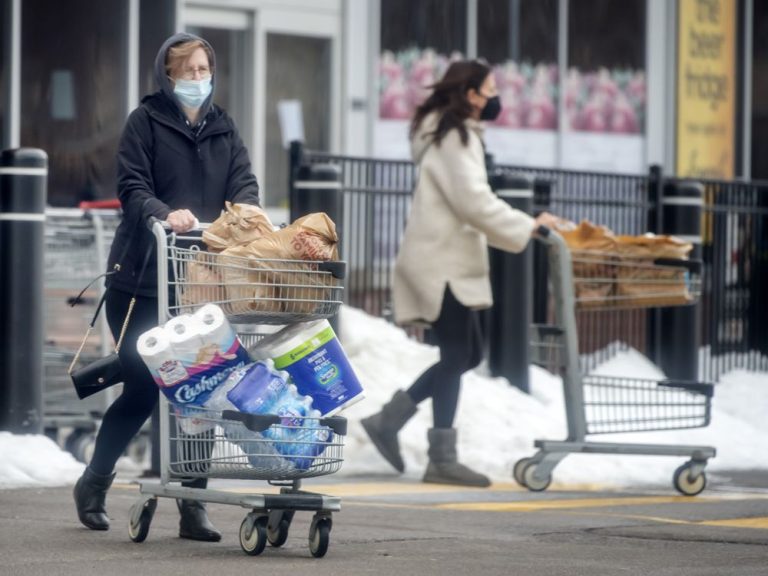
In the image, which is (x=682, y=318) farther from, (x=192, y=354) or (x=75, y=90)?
(x=192, y=354)

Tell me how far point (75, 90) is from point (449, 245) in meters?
6.33

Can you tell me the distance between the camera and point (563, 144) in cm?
1845

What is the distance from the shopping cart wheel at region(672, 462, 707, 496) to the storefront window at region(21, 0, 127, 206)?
681 centimetres

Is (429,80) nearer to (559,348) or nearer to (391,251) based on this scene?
(391,251)

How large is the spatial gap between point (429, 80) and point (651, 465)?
801 cm

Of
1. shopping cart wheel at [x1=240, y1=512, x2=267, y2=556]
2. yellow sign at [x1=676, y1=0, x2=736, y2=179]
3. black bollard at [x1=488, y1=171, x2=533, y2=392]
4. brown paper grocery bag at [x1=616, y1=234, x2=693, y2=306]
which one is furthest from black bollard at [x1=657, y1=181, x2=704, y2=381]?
shopping cart wheel at [x1=240, y1=512, x2=267, y2=556]

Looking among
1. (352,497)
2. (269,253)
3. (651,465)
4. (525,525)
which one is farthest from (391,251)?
(269,253)

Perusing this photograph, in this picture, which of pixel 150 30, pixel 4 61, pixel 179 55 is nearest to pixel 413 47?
pixel 150 30

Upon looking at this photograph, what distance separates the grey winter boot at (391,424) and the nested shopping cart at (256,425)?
3.15 metres

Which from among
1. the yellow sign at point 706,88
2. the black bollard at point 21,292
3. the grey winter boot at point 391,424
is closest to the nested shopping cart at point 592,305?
the grey winter boot at point 391,424

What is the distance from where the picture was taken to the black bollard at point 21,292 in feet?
29.5

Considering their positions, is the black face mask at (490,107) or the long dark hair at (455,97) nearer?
the long dark hair at (455,97)

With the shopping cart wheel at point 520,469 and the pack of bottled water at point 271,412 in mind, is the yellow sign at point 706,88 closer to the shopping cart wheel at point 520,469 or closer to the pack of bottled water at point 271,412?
the shopping cart wheel at point 520,469

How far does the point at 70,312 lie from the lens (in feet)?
34.9
